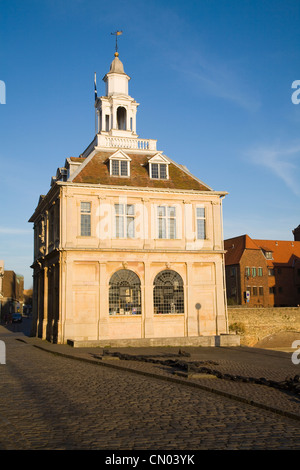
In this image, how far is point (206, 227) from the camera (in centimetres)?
3241

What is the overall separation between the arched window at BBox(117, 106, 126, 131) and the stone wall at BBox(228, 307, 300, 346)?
1939 centimetres

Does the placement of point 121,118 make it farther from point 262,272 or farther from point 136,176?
point 262,272

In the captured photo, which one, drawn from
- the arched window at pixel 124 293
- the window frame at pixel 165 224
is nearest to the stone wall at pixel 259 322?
the window frame at pixel 165 224

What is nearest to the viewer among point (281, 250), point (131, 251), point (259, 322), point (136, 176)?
point (131, 251)

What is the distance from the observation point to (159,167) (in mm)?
32844

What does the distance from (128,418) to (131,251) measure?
830 inches

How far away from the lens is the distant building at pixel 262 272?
68.4 metres

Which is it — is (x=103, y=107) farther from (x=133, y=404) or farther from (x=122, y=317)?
(x=133, y=404)

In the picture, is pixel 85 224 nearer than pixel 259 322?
Yes

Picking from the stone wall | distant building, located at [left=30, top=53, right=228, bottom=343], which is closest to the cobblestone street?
distant building, located at [left=30, top=53, right=228, bottom=343]

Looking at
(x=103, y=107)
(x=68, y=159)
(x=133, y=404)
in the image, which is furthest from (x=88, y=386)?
(x=103, y=107)

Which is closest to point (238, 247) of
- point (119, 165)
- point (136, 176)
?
point (136, 176)

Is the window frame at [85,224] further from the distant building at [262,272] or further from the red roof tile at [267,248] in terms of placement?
the red roof tile at [267,248]

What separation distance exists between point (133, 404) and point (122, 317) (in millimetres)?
19043
